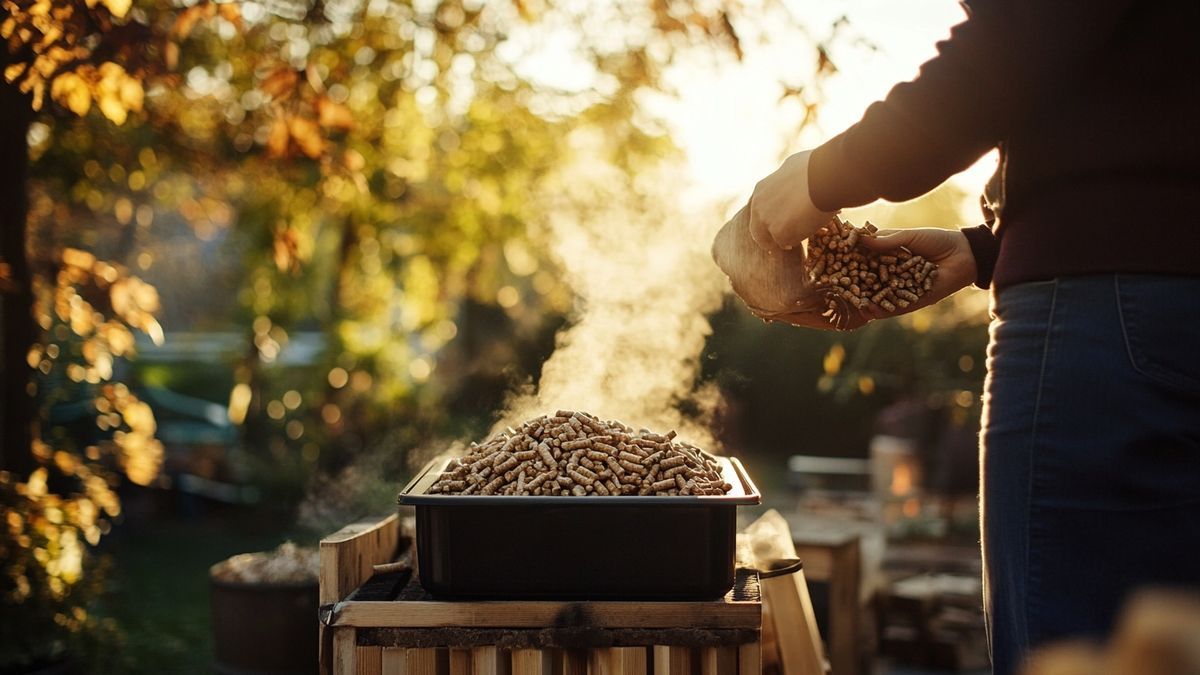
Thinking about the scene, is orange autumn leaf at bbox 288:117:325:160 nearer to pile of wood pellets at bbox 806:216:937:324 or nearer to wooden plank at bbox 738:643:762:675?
pile of wood pellets at bbox 806:216:937:324

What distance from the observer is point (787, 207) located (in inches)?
57.4

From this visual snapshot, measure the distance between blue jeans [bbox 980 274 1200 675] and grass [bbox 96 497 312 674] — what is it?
12.6ft

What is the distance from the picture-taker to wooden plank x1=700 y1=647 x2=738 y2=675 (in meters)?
1.77

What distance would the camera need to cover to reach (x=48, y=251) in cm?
431

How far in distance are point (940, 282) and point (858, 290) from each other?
5.2 inches

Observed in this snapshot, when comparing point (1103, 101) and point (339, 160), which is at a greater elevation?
point (339, 160)

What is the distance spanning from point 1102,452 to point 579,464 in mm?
971

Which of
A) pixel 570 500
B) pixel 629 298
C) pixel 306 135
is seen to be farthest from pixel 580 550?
pixel 629 298

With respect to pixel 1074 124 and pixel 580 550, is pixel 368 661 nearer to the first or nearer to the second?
pixel 580 550

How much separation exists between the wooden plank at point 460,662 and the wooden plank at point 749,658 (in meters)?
0.47

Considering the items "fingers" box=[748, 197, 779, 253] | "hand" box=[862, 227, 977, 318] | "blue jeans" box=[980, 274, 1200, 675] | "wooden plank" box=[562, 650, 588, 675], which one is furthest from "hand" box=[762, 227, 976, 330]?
"wooden plank" box=[562, 650, 588, 675]

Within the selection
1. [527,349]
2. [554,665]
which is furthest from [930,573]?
[527,349]

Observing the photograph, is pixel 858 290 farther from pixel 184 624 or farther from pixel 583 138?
pixel 583 138

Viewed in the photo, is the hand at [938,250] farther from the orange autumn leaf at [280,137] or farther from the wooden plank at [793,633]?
the orange autumn leaf at [280,137]
